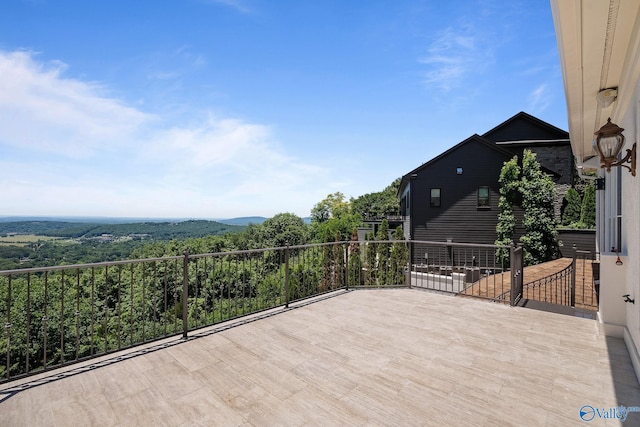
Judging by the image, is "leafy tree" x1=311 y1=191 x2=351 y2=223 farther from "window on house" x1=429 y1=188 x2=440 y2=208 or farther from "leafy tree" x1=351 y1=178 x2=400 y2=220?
"window on house" x1=429 y1=188 x2=440 y2=208

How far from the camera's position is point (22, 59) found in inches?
263

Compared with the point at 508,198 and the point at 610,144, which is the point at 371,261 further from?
the point at 610,144

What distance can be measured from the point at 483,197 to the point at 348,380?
14.3 metres

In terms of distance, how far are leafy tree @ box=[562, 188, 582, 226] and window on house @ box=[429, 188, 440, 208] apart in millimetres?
5641

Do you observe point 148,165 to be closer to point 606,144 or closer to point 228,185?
point 228,185

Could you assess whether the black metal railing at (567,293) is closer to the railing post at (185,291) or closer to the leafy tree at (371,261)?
the leafy tree at (371,261)

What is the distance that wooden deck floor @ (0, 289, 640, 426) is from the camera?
1.99 m

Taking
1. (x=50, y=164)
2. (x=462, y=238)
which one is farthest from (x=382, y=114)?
(x=50, y=164)

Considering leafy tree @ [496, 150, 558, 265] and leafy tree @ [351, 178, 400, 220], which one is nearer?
leafy tree @ [496, 150, 558, 265]

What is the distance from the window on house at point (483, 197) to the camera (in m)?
14.2

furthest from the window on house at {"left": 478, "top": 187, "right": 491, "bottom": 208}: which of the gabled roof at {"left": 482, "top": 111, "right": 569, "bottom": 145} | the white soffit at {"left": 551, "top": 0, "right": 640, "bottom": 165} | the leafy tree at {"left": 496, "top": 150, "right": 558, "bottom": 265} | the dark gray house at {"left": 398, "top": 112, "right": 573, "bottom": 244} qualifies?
the white soffit at {"left": 551, "top": 0, "right": 640, "bottom": 165}

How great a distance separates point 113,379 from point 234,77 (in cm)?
895

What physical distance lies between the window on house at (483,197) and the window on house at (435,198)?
6.14ft

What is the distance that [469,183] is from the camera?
14469mm
